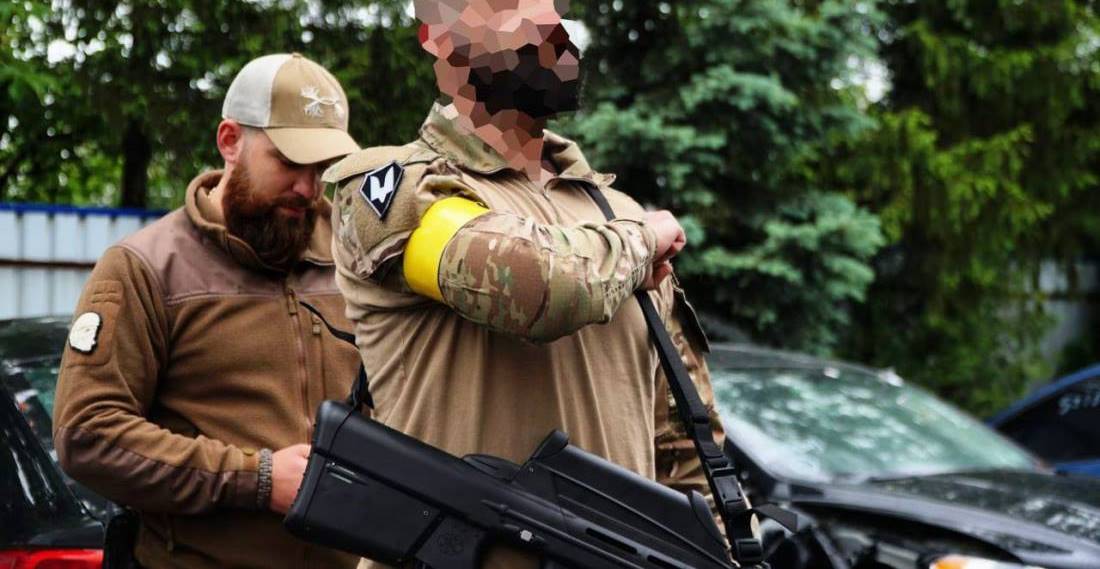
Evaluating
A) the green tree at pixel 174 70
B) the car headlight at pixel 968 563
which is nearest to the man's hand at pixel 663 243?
the car headlight at pixel 968 563

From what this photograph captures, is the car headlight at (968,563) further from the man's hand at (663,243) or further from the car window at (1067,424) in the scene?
the car window at (1067,424)

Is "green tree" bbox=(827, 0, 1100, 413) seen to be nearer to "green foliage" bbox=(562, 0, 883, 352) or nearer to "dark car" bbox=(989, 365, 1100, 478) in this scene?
"green foliage" bbox=(562, 0, 883, 352)

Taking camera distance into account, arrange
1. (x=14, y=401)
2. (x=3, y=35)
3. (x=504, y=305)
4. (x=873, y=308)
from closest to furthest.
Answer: (x=504, y=305), (x=14, y=401), (x=3, y=35), (x=873, y=308)

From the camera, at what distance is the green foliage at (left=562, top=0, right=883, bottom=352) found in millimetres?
7934

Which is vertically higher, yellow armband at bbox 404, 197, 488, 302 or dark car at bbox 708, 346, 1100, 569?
yellow armband at bbox 404, 197, 488, 302

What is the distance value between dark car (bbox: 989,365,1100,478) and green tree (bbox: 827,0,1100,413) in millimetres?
3248

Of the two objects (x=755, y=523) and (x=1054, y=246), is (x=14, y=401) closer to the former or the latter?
(x=755, y=523)

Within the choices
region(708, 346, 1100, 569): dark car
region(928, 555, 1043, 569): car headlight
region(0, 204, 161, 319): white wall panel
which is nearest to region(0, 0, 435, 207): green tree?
region(0, 204, 161, 319): white wall panel

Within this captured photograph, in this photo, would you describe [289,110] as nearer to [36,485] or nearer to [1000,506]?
[36,485]

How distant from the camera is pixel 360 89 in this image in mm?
6719

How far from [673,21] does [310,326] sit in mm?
6056

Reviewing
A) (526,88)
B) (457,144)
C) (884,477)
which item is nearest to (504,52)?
(526,88)

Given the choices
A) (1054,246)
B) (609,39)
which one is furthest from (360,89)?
(1054,246)

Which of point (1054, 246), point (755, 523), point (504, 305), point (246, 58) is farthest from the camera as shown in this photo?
point (1054, 246)
